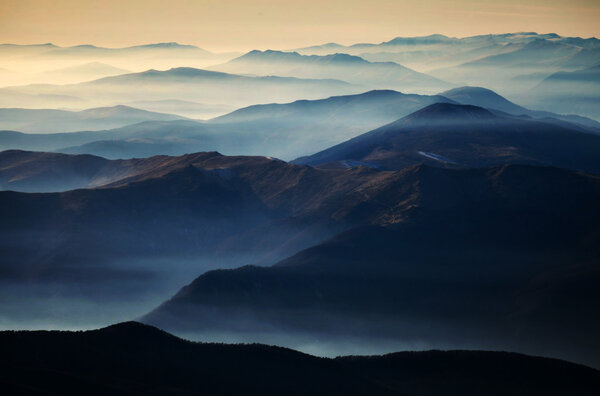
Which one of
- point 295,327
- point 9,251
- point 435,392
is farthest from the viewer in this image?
point 9,251

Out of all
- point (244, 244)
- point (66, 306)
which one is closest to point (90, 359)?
point (66, 306)

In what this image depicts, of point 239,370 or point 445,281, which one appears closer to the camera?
point 239,370

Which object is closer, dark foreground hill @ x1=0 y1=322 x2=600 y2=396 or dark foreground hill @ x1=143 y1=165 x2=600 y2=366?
dark foreground hill @ x1=0 y1=322 x2=600 y2=396

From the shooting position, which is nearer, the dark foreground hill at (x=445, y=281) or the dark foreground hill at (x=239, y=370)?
the dark foreground hill at (x=239, y=370)

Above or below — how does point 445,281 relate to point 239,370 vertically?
above

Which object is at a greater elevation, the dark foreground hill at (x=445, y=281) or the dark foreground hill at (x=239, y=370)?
the dark foreground hill at (x=445, y=281)

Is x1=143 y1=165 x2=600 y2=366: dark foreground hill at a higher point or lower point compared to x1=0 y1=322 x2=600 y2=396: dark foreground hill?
higher

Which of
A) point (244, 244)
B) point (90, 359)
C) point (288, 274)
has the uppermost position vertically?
point (244, 244)

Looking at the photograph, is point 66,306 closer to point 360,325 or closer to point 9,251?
point 9,251
